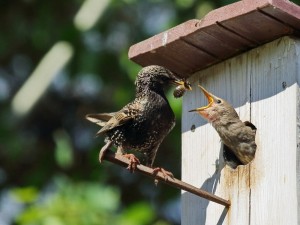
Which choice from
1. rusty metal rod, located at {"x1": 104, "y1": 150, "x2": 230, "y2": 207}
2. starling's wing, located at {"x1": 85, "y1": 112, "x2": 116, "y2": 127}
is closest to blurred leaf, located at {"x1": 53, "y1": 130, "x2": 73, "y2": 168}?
starling's wing, located at {"x1": 85, "y1": 112, "x2": 116, "y2": 127}

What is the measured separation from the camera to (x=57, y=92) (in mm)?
9562

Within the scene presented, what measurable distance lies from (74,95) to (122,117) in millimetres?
3852

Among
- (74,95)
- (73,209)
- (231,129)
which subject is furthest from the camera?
(74,95)

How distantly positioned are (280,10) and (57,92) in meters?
4.40

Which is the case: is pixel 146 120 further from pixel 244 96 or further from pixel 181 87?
pixel 244 96

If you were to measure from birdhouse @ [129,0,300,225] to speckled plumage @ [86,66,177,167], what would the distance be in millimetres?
118

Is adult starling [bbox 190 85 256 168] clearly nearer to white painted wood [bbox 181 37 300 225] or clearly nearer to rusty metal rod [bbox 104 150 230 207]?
white painted wood [bbox 181 37 300 225]

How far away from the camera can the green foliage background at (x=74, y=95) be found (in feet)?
28.5

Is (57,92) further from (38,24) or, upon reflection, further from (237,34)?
(237,34)

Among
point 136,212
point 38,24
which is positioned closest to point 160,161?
point 38,24

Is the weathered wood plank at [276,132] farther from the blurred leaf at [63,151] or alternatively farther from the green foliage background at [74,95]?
the blurred leaf at [63,151]

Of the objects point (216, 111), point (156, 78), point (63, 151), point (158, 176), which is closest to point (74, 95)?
point (63, 151)

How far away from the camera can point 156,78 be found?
5.80m

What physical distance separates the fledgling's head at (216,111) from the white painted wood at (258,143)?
5 centimetres
